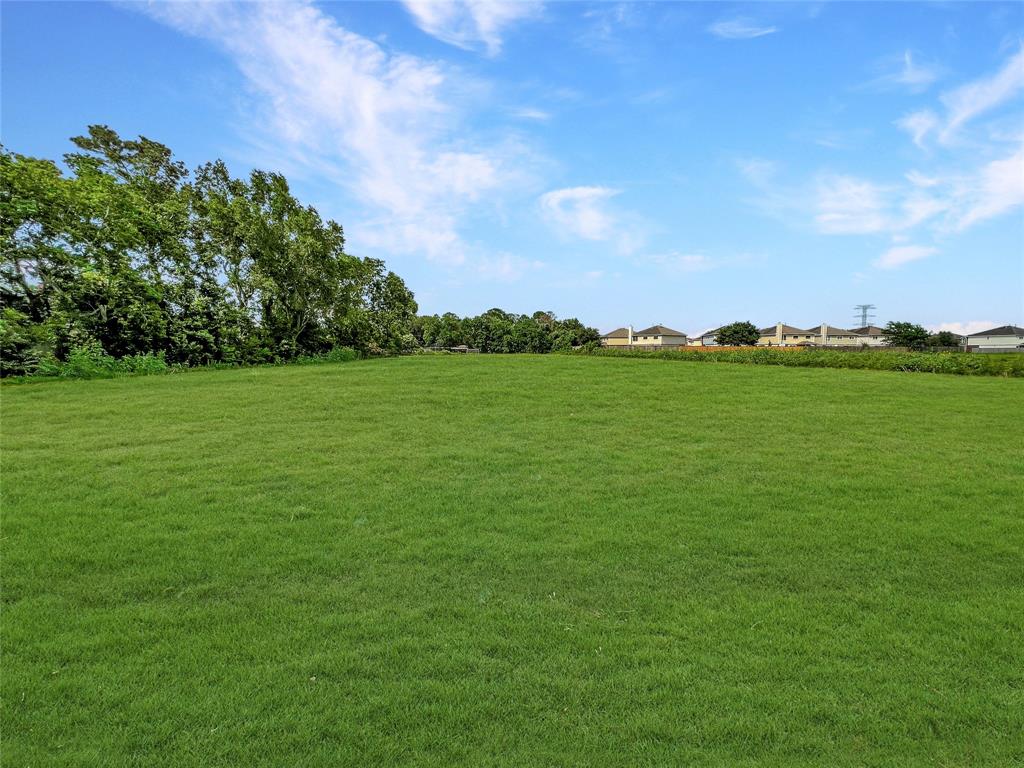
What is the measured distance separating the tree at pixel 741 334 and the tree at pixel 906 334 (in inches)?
629

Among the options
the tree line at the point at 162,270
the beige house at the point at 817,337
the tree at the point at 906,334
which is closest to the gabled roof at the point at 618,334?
the beige house at the point at 817,337

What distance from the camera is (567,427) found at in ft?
31.8

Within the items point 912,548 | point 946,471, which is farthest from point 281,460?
point 946,471

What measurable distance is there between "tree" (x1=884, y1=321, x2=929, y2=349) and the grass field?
53340mm

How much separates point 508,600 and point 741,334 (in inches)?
2887

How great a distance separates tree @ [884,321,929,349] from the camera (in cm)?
5116

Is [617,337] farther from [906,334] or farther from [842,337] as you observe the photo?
Answer: [906,334]

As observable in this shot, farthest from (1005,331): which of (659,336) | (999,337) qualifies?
(659,336)

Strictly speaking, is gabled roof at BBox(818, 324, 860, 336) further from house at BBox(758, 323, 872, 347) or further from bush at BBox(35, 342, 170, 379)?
bush at BBox(35, 342, 170, 379)

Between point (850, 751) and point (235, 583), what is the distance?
4.12m

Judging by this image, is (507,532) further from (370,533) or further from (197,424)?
(197,424)

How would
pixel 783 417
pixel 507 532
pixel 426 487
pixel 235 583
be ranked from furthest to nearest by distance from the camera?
pixel 783 417
pixel 426 487
pixel 507 532
pixel 235 583

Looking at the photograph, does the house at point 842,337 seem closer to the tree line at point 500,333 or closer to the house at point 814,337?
the house at point 814,337

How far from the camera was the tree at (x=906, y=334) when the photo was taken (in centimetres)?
5116
